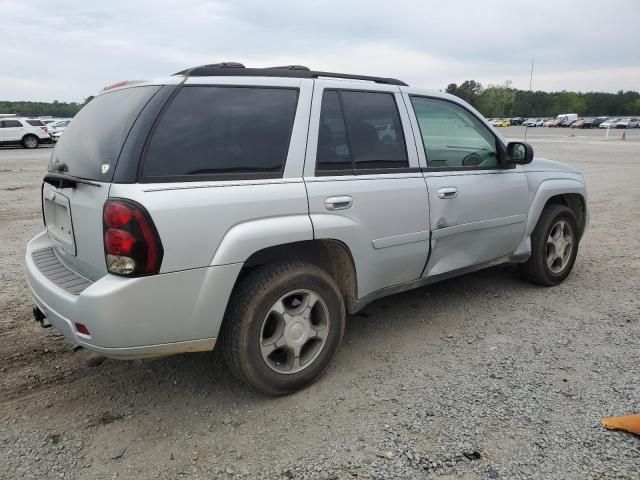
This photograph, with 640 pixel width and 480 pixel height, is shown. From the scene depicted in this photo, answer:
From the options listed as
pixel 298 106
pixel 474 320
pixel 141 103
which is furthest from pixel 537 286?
pixel 141 103

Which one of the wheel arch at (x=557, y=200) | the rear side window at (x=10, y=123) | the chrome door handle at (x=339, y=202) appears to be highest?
the rear side window at (x=10, y=123)

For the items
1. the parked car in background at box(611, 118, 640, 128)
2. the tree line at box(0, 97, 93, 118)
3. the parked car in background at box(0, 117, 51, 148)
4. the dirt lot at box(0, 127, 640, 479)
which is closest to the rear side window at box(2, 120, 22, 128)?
the parked car in background at box(0, 117, 51, 148)

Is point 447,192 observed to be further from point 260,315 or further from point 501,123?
point 501,123

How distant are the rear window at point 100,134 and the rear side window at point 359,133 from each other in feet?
3.33

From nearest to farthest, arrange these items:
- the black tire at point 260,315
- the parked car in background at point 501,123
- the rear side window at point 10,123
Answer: the black tire at point 260,315 → the rear side window at point 10,123 → the parked car in background at point 501,123

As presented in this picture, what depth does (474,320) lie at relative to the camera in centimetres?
400

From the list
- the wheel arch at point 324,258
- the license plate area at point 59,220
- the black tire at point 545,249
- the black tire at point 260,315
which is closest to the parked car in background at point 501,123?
the black tire at point 545,249

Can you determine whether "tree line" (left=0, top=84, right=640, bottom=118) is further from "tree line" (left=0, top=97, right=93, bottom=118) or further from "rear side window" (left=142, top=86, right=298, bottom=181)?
"rear side window" (left=142, top=86, right=298, bottom=181)

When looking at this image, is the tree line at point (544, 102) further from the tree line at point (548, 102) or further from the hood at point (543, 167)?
the hood at point (543, 167)

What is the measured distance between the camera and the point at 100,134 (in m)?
2.75

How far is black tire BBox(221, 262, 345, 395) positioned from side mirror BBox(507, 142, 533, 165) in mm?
2088

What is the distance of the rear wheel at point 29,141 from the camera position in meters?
26.0

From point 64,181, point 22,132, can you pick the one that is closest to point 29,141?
point 22,132

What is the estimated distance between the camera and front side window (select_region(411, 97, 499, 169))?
143 inches
